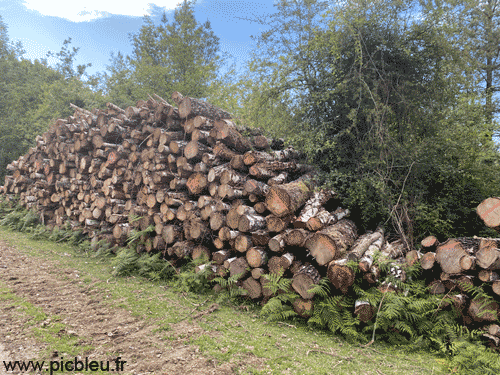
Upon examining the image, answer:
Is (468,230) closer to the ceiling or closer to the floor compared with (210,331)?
closer to the ceiling

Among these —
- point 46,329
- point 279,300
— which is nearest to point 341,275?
point 279,300

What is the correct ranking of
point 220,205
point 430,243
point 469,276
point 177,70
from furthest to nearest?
point 177,70, point 220,205, point 430,243, point 469,276

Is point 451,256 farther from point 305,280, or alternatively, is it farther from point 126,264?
point 126,264

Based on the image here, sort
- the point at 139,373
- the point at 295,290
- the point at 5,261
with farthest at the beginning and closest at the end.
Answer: the point at 5,261
the point at 295,290
the point at 139,373

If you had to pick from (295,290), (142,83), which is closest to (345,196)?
(295,290)

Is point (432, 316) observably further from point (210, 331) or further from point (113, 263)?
point (113, 263)

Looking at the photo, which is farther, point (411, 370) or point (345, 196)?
point (345, 196)

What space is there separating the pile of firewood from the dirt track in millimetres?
1578

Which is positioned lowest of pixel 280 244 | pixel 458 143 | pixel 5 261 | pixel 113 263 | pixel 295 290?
pixel 5 261

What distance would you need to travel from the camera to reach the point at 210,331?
3602mm

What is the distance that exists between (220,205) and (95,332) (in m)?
2.62

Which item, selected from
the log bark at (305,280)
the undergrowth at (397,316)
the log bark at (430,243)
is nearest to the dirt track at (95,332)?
the undergrowth at (397,316)

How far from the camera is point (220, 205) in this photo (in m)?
5.30

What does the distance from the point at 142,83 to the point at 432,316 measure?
17.5 metres
